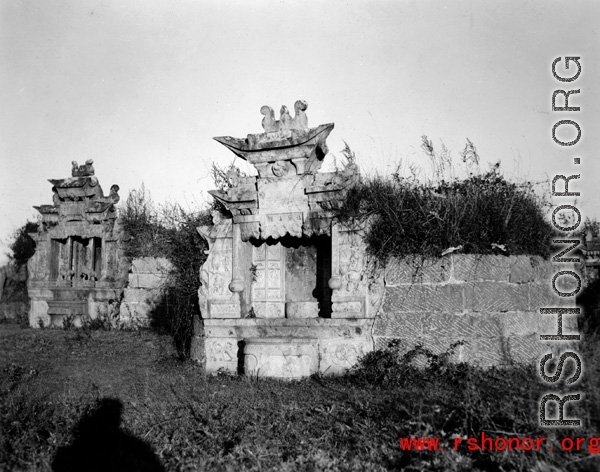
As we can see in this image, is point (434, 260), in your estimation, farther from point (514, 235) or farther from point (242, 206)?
point (242, 206)

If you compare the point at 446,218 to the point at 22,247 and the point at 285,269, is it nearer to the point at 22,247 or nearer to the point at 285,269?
the point at 285,269

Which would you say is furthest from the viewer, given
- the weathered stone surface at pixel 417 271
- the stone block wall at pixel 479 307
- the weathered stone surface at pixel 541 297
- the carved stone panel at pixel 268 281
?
the carved stone panel at pixel 268 281

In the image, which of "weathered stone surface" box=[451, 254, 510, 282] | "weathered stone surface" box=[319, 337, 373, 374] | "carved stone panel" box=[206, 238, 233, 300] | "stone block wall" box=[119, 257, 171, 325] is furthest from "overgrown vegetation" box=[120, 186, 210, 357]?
"weathered stone surface" box=[451, 254, 510, 282]

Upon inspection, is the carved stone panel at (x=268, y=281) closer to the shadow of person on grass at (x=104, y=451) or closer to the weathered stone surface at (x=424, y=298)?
the weathered stone surface at (x=424, y=298)

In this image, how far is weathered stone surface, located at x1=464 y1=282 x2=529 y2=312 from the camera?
20.6 ft

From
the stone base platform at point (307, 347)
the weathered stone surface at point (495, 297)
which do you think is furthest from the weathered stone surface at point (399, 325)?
the weathered stone surface at point (495, 297)

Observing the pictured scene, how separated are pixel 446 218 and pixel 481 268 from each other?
2.59 ft

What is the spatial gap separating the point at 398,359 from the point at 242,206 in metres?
3.15

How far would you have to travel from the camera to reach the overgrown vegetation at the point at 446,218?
21.4 ft

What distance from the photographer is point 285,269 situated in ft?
25.6

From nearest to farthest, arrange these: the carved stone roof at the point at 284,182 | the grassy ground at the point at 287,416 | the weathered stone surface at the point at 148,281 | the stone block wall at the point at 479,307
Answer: the grassy ground at the point at 287,416
the stone block wall at the point at 479,307
the carved stone roof at the point at 284,182
the weathered stone surface at the point at 148,281

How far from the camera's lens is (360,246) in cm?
688

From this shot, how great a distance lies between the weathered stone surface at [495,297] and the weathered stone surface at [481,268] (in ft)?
0.30

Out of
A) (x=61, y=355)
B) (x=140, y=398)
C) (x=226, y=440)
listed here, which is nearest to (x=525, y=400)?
(x=226, y=440)
